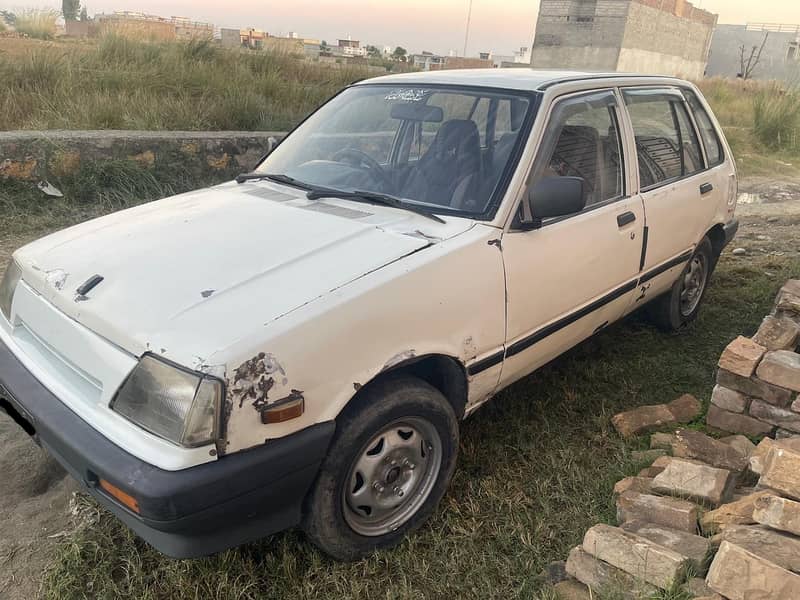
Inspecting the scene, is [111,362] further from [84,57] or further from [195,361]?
[84,57]

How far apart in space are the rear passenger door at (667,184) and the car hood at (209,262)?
153 cm

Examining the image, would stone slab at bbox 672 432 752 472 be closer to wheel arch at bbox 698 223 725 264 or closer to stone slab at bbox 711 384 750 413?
stone slab at bbox 711 384 750 413

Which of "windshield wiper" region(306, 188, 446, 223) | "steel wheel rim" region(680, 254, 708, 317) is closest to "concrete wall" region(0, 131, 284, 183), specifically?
"windshield wiper" region(306, 188, 446, 223)

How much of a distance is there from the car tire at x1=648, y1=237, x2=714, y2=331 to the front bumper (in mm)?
3062

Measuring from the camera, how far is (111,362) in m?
1.95

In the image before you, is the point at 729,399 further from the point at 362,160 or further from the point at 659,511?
the point at 362,160

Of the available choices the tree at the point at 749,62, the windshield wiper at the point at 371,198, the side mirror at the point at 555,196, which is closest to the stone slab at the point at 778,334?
the side mirror at the point at 555,196

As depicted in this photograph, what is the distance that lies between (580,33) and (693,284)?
44973mm

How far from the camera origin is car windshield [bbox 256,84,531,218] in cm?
277

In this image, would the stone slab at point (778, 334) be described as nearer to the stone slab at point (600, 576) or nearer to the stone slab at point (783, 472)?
the stone slab at point (783, 472)

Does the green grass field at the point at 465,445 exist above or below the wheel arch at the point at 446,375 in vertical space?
below

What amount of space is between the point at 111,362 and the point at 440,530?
141cm

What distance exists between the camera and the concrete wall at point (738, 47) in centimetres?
5016

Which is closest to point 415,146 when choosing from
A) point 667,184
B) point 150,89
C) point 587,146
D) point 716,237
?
point 587,146
